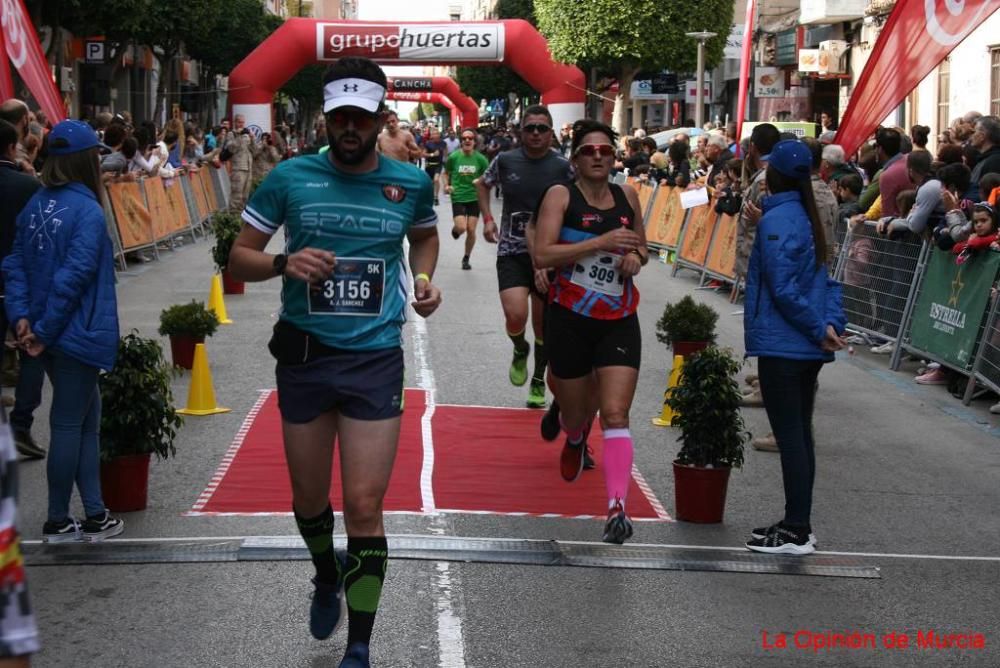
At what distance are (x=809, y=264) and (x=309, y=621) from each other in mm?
2806

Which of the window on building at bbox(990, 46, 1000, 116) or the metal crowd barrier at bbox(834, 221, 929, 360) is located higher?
the window on building at bbox(990, 46, 1000, 116)

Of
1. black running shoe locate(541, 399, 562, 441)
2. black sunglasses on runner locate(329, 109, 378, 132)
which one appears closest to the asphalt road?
black running shoe locate(541, 399, 562, 441)

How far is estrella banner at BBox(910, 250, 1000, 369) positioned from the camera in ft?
37.6

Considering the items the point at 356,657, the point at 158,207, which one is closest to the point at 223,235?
the point at 158,207

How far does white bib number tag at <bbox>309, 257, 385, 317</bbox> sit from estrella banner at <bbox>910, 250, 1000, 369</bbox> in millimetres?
7245

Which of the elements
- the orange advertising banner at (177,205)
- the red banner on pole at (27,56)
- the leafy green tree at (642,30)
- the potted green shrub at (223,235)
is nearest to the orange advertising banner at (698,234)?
the potted green shrub at (223,235)

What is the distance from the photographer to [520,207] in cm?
976

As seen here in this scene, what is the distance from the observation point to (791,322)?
6.82m

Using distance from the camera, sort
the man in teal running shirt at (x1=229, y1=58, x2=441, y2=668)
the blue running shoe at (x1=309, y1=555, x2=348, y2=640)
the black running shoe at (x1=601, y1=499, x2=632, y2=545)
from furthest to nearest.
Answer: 1. the black running shoe at (x1=601, y1=499, x2=632, y2=545)
2. the blue running shoe at (x1=309, y1=555, x2=348, y2=640)
3. the man in teal running shirt at (x1=229, y1=58, x2=441, y2=668)

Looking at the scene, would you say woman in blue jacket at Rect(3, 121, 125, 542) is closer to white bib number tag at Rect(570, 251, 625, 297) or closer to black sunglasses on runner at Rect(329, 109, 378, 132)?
black sunglasses on runner at Rect(329, 109, 378, 132)

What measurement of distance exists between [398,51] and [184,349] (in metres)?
26.9

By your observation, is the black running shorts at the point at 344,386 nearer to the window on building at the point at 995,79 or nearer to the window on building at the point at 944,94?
the window on building at the point at 995,79

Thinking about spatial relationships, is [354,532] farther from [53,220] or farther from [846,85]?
[846,85]

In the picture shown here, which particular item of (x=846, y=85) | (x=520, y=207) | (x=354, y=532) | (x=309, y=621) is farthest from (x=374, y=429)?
(x=846, y=85)
